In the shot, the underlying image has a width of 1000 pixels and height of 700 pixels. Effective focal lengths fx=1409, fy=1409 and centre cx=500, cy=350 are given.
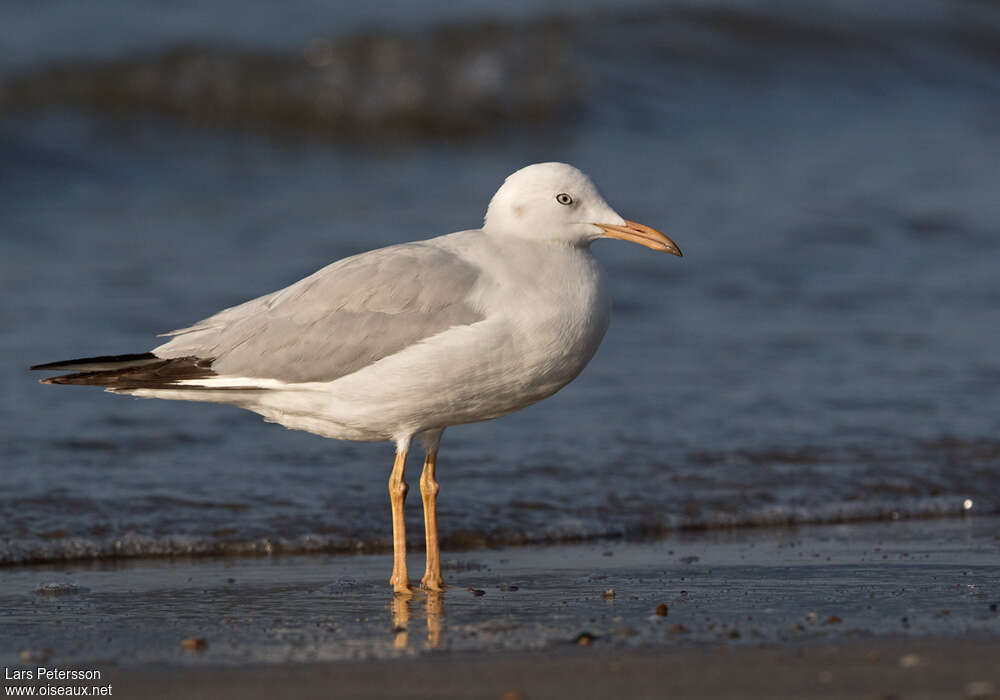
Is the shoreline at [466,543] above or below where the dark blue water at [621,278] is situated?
below

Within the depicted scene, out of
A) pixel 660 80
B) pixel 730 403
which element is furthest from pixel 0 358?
pixel 660 80

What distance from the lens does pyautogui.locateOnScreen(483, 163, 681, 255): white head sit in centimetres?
580

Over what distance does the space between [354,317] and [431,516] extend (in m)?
0.96

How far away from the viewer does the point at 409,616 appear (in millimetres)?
5328

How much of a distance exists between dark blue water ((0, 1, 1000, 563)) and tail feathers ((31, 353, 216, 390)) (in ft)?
3.91

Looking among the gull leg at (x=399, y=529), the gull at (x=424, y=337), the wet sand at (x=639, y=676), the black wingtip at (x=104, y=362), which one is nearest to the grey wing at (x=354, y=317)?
the gull at (x=424, y=337)

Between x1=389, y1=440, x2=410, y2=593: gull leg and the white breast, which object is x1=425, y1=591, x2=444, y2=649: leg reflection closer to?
x1=389, y1=440, x2=410, y2=593: gull leg

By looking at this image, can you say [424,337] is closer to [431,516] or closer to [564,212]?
[564,212]

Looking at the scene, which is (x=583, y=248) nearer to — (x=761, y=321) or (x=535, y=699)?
(x=535, y=699)

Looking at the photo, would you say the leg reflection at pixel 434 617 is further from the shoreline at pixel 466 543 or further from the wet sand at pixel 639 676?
the shoreline at pixel 466 543

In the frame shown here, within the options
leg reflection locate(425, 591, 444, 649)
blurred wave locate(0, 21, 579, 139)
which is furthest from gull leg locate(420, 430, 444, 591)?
blurred wave locate(0, 21, 579, 139)

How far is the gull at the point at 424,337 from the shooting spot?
5.51 meters

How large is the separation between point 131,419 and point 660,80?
1172cm

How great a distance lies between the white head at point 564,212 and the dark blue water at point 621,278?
6.16 ft
